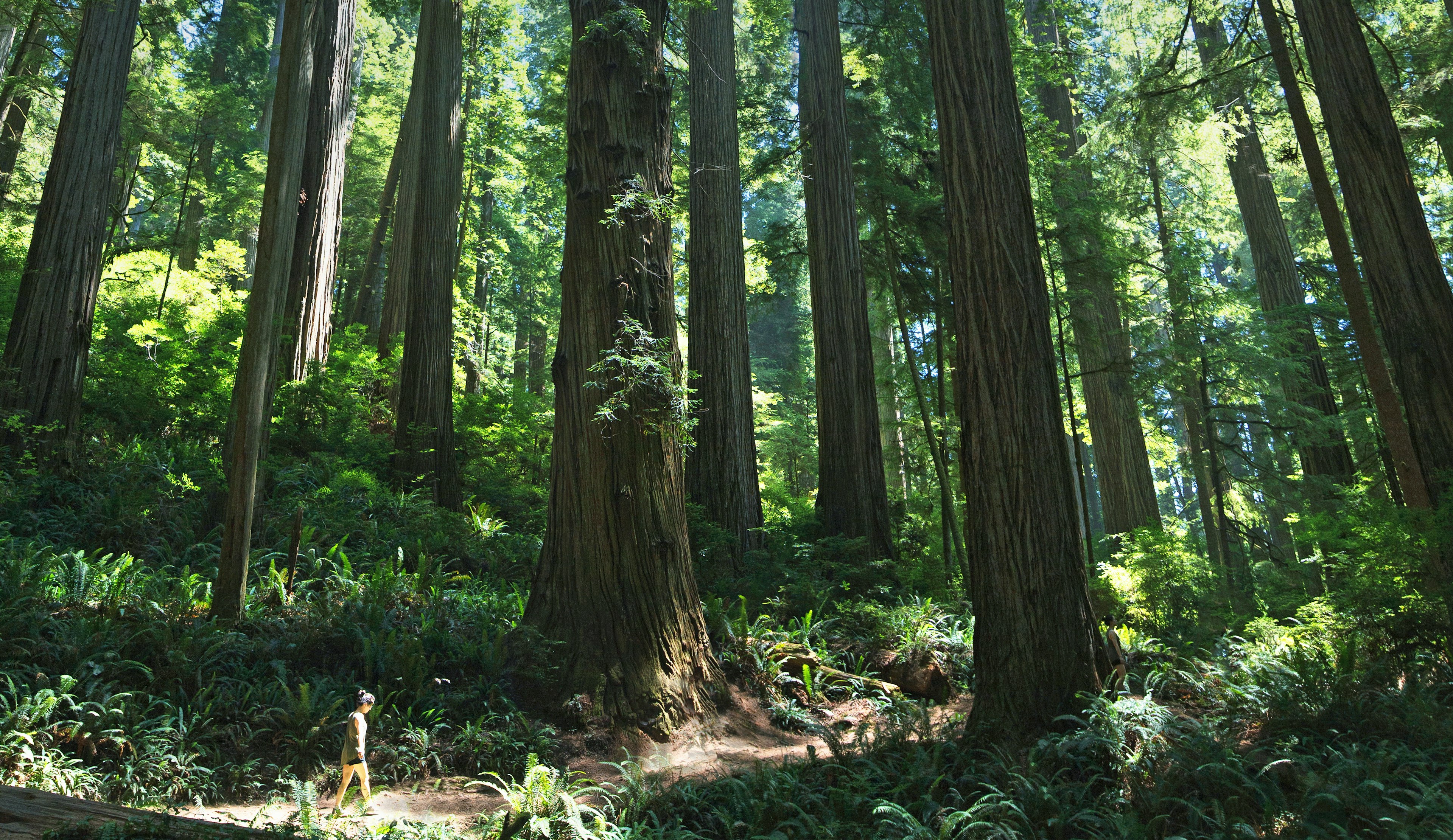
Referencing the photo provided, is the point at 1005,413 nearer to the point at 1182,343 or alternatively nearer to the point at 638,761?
the point at 638,761

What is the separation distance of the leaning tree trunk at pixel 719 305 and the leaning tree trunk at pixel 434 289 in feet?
10.9

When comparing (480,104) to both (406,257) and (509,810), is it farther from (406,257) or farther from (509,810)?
(509,810)

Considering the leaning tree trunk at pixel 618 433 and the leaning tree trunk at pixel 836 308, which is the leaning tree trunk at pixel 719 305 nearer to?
the leaning tree trunk at pixel 836 308

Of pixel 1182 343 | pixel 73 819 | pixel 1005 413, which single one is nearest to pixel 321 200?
pixel 73 819

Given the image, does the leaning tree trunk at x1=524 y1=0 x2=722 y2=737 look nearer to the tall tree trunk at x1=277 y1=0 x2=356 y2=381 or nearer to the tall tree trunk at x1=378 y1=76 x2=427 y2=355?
the tall tree trunk at x1=277 y1=0 x2=356 y2=381

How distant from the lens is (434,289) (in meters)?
→ 10.3

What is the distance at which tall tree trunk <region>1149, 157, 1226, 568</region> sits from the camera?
1184 centimetres

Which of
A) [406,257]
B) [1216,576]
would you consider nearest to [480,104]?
[406,257]

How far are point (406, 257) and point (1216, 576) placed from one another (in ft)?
43.7

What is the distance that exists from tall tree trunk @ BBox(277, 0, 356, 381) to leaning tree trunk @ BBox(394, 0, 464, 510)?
41.1 inches

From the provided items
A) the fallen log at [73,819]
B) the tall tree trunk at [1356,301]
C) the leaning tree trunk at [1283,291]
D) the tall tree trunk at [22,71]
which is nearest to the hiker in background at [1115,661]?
the tall tree trunk at [1356,301]

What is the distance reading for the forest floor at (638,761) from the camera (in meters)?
4.40

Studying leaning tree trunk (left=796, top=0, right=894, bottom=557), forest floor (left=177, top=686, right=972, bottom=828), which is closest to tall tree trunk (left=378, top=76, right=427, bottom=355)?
leaning tree trunk (left=796, top=0, right=894, bottom=557)

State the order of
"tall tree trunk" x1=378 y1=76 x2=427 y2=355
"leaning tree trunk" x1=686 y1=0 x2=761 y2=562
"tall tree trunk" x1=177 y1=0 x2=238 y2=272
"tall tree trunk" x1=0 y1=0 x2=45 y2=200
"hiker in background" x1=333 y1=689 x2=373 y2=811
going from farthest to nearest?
"tall tree trunk" x1=177 y1=0 x2=238 y2=272 < "tall tree trunk" x1=378 y1=76 x2=427 y2=355 < "leaning tree trunk" x1=686 y1=0 x2=761 y2=562 < "tall tree trunk" x1=0 y1=0 x2=45 y2=200 < "hiker in background" x1=333 y1=689 x2=373 y2=811
